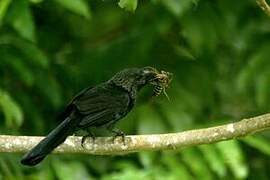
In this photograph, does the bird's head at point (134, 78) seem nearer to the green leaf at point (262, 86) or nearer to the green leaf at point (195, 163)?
the green leaf at point (195, 163)

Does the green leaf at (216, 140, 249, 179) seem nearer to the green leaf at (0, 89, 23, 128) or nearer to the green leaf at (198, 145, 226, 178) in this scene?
the green leaf at (198, 145, 226, 178)

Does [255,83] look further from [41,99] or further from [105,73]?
[41,99]

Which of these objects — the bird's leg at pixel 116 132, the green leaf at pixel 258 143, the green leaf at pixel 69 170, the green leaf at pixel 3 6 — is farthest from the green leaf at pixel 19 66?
the green leaf at pixel 258 143

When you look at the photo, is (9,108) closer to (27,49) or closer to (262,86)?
(27,49)

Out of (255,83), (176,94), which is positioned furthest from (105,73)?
(255,83)

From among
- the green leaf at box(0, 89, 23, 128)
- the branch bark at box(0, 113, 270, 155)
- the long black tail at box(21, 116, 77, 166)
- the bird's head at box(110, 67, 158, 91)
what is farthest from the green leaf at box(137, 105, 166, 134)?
the long black tail at box(21, 116, 77, 166)

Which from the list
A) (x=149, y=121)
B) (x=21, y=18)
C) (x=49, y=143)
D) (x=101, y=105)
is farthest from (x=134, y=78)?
(x=149, y=121)

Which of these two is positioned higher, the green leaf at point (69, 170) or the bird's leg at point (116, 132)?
the bird's leg at point (116, 132)
